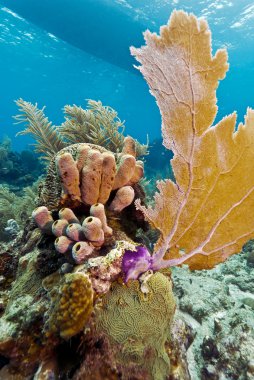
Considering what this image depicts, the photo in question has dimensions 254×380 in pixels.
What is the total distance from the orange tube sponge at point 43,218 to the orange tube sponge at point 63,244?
1.10ft

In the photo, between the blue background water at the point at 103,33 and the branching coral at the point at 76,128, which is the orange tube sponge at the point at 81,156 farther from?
the blue background water at the point at 103,33

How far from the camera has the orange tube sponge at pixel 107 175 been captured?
7.62 ft

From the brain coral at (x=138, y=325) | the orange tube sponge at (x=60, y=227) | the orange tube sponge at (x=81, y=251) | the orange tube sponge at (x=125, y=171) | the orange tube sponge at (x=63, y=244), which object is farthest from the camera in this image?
the orange tube sponge at (x=125, y=171)

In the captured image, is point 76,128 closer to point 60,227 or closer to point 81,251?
point 60,227

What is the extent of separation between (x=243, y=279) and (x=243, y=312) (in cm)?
157

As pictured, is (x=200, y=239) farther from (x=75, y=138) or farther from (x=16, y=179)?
(x=16, y=179)

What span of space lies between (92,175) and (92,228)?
567 millimetres

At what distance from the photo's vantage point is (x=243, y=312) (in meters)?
3.46

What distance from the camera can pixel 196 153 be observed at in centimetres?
211

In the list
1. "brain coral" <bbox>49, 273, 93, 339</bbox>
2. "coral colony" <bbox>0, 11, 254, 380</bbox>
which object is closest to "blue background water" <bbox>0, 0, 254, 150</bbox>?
"coral colony" <bbox>0, 11, 254, 380</bbox>

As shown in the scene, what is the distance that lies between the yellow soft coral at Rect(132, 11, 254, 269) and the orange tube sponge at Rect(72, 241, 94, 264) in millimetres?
603

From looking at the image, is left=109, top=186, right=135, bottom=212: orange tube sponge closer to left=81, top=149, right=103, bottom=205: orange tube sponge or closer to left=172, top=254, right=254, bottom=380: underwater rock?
left=81, top=149, right=103, bottom=205: orange tube sponge

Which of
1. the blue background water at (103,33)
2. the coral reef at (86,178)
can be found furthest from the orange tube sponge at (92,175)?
the blue background water at (103,33)

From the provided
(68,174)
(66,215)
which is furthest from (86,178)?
(66,215)
